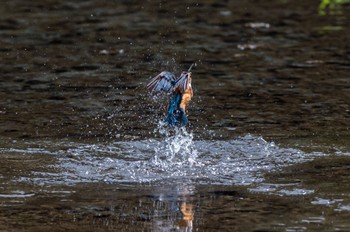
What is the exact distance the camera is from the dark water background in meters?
5.72

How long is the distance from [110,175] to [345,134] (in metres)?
2.04

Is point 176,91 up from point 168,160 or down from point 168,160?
up

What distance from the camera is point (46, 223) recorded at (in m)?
5.44

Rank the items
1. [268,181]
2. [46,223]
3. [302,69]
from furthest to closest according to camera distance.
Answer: [302,69]
[268,181]
[46,223]

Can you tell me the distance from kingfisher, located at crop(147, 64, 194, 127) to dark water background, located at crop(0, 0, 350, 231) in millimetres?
339

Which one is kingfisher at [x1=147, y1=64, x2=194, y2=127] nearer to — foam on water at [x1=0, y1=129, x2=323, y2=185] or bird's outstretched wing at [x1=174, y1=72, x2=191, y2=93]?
bird's outstretched wing at [x1=174, y1=72, x2=191, y2=93]

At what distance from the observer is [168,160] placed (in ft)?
22.8

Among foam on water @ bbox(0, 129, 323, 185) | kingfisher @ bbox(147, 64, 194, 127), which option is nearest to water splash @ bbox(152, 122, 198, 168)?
foam on water @ bbox(0, 129, 323, 185)

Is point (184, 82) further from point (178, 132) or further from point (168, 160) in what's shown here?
point (178, 132)

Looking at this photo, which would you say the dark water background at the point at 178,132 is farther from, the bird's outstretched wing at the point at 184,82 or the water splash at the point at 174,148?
the bird's outstretched wing at the point at 184,82

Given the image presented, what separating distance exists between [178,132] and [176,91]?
0.87 metres

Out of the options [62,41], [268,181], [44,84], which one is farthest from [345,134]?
[62,41]

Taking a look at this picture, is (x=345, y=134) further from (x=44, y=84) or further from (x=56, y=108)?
(x=44, y=84)

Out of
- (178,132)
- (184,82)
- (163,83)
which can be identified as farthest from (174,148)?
(184,82)
